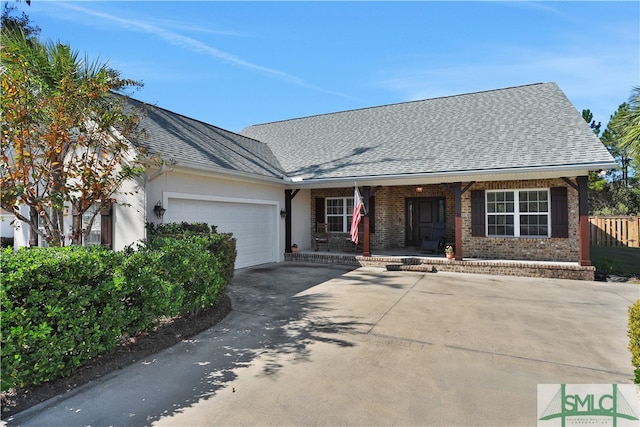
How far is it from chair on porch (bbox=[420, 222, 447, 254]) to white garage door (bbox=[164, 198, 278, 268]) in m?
5.77

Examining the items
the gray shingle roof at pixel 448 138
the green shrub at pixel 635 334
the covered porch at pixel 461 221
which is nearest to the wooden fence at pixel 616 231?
the gray shingle roof at pixel 448 138

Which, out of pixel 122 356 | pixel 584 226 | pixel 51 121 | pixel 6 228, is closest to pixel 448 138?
pixel 584 226

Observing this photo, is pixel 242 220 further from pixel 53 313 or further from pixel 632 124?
pixel 632 124

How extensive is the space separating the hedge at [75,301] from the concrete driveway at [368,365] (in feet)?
1.31

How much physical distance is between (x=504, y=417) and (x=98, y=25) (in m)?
10.0

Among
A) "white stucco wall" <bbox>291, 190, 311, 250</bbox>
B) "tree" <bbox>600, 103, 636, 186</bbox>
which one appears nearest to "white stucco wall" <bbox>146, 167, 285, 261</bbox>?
"white stucco wall" <bbox>291, 190, 311, 250</bbox>

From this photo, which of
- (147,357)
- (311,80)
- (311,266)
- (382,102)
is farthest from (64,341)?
(382,102)

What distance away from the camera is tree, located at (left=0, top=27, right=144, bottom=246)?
15.4ft

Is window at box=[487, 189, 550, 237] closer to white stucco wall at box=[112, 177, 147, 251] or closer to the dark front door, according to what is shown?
the dark front door

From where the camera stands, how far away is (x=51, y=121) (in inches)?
198

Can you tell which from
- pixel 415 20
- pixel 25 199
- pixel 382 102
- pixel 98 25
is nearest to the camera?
pixel 25 199

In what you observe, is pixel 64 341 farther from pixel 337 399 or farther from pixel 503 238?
pixel 503 238

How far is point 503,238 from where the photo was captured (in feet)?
36.4

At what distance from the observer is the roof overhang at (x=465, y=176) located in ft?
28.9
